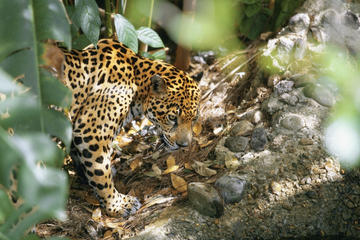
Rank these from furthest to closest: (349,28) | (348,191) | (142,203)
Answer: (349,28) < (142,203) < (348,191)

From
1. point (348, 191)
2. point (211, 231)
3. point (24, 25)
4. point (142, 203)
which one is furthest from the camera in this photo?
point (142, 203)

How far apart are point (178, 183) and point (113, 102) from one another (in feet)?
3.31

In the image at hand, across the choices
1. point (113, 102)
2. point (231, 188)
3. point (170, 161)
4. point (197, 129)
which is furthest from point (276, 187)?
point (113, 102)

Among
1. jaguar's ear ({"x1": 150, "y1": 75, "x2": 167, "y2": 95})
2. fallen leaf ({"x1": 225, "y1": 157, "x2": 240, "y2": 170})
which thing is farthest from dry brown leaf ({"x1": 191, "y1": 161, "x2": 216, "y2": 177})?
jaguar's ear ({"x1": 150, "y1": 75, "x2": 167, "y2": 95})

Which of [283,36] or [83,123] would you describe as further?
[283,36]

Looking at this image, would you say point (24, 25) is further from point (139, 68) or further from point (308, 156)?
point (308, 156)

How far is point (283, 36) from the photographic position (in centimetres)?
467

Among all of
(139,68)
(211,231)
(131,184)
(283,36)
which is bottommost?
(131,184)

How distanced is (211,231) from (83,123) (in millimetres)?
1464

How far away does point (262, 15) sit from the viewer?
17.4 feet

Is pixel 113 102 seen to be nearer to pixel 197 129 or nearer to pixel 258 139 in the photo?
pixel 197 129

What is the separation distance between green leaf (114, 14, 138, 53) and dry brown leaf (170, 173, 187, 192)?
130cm

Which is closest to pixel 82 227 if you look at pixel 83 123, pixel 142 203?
pixel 142 203

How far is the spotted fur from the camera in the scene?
143 inches
